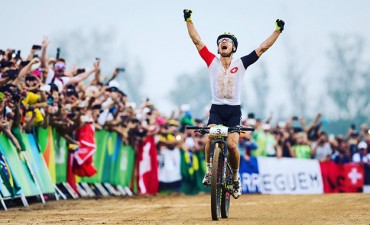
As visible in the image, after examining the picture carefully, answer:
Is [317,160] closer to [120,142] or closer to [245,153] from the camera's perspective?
[245,153]

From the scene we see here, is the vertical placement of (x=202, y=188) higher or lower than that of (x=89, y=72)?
lower

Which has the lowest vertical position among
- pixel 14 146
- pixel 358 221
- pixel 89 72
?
pixel 358 221

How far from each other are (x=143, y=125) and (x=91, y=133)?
3743 mm

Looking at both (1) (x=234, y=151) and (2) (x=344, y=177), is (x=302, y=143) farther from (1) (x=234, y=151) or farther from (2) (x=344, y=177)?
(1) (x=234, y=151)

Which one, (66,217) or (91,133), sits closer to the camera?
(66,217)

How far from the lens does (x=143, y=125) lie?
27.1 m

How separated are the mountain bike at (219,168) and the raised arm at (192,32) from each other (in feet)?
4.63

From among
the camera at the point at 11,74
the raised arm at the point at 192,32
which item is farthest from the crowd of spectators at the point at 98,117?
the raised arm at the point at 192,32

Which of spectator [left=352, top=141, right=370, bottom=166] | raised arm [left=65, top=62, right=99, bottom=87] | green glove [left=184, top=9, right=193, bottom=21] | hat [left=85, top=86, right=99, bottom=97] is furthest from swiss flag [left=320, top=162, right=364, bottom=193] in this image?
green glove [left=184, top=9, right=193, bottom=21]

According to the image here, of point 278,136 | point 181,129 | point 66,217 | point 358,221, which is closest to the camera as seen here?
point 358,221

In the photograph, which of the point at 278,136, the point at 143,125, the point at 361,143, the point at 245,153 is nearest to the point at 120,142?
the point at 143,125

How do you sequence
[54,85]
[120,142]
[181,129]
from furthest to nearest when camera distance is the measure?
1. [181,129]
2. [120,142]
3. [54,85]

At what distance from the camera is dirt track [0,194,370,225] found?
1536 cm

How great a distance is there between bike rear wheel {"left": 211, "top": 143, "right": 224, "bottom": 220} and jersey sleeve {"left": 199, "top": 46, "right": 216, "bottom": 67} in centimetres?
149
